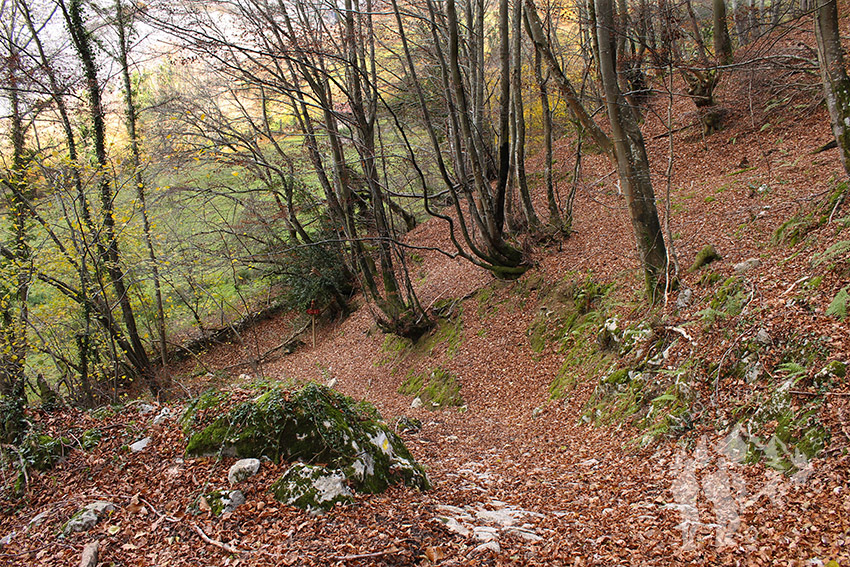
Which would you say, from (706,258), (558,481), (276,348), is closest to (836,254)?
(706,258)

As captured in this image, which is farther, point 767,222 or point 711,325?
point 767,222

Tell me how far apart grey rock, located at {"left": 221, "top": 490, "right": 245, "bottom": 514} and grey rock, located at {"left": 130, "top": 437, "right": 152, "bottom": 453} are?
1371 millimetres

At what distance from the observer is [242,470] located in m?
4.02

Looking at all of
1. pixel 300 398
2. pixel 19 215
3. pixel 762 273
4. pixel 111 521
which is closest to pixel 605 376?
pixel 762 273

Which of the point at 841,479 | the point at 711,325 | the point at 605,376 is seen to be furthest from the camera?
the point at 605,376

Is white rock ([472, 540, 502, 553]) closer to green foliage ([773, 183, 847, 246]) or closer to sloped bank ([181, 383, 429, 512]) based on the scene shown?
sloped bank ([181, 383, 429, 512])

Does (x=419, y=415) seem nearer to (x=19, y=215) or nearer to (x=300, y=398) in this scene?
(x=300, y=398)

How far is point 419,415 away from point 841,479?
6.51m

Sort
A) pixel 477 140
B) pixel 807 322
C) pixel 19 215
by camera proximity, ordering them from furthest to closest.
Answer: pixel 477 140 < pixel 19 215 < pixel 807 322

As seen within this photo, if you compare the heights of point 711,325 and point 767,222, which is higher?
point 767,222

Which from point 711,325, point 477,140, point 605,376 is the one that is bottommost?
point 605,376

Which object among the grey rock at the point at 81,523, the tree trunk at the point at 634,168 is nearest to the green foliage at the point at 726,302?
the tree trunk at the point at 634,168

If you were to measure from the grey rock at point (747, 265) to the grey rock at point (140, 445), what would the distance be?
22.7 feet

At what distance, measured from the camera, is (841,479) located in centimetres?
308
